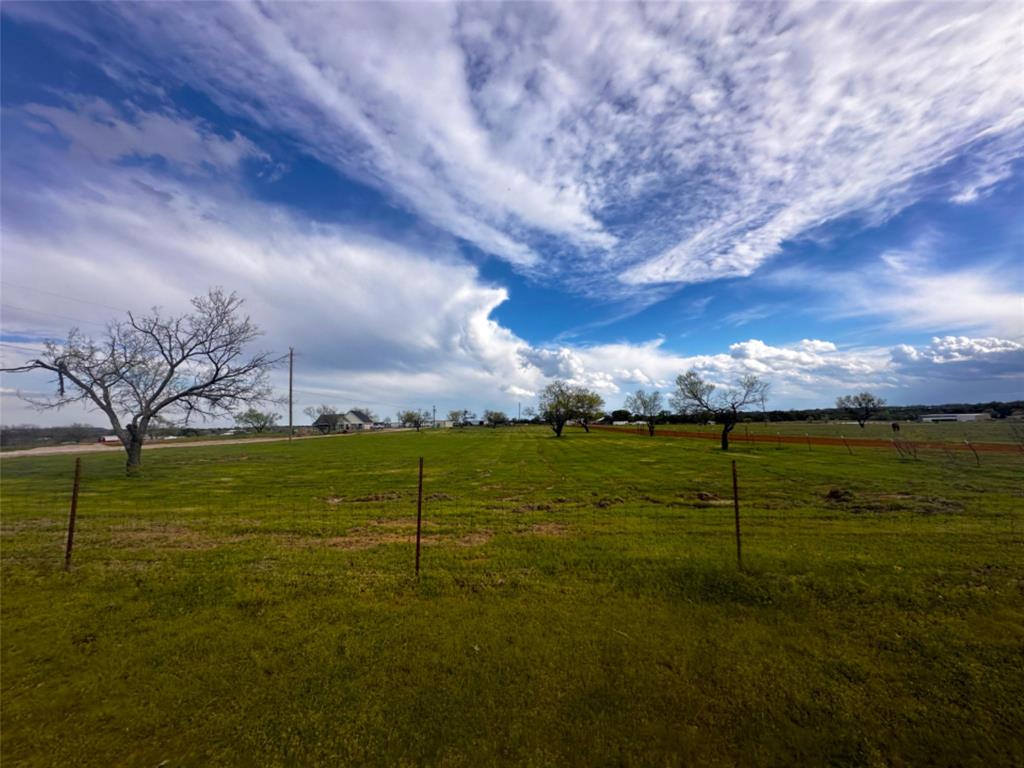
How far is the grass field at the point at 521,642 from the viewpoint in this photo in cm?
379

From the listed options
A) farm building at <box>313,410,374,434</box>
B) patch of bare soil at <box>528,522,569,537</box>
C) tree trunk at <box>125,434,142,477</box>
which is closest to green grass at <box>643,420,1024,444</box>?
patch of bare soil at <box>528,522,569,537</box>

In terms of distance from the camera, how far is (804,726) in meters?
3.96

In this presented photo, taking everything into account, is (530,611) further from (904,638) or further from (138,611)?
(138,611)

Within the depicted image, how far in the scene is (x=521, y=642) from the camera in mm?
5273

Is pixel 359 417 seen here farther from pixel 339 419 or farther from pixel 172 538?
pixel 172 538

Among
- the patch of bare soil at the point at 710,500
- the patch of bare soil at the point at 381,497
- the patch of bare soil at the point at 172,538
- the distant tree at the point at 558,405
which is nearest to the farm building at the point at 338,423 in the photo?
the distant tree at the point at 558,405

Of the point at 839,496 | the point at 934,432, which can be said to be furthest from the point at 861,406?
the point at 839,496

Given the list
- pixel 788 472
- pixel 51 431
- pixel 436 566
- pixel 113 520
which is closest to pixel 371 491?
pixel 113 520

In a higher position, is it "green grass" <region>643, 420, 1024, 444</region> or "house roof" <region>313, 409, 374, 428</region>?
"house roof" <region>313, 409, 374, 428</region>

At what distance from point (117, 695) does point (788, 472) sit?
2520 cm

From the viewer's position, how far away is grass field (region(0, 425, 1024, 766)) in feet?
12.4

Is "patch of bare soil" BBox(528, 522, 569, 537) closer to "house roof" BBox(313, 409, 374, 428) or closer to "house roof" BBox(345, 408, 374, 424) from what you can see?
"house roof" BBox(313, 409, 374, 428)

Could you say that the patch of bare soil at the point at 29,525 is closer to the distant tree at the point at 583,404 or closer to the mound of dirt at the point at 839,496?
the mound of dirt at the point at 839,496

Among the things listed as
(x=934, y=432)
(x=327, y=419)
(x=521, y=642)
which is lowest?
(x=521, y=642)
